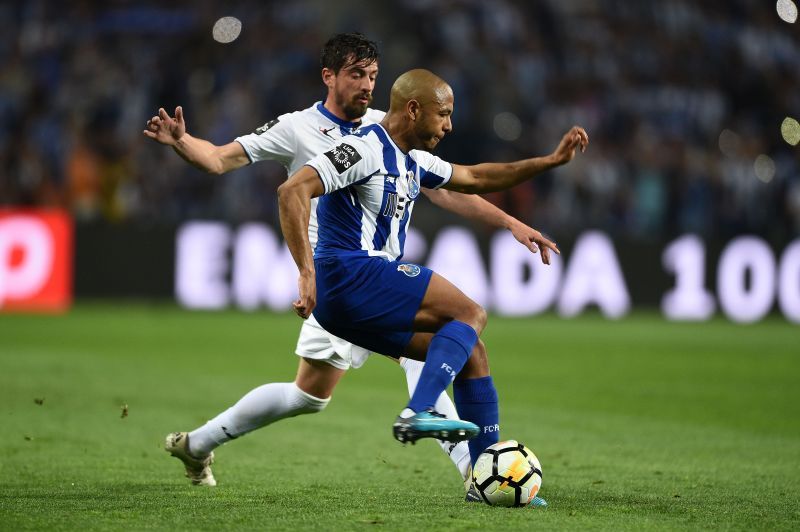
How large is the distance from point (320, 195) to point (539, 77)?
663 inches

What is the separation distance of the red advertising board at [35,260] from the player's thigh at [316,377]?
1234cm

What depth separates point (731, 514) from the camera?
505 centimetres

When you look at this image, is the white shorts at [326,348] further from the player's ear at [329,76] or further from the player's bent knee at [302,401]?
the player's ear at [329,76]

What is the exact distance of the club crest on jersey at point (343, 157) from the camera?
509cm

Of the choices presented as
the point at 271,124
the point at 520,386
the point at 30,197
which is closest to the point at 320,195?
the point at 271,124

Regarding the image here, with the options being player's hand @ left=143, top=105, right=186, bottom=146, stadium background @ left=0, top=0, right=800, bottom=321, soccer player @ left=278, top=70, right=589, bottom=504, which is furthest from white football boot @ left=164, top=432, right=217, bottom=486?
stadium background @ left=0, top=0, right=800, bottom=321

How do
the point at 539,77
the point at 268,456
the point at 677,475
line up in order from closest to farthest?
1. the point at 677,475
2. the point at 268,456
3. the point at 539,77

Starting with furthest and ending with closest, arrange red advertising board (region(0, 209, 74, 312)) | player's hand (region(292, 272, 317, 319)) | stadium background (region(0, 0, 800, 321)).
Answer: stadium background (region(0, 0, 800, 321)), red advertising board (region(0, 209, 74, 312)), player's hand (region(292, 272, 317, 319))

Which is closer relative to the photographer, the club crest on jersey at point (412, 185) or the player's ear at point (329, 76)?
the club crest on jersey at point (412, 185)

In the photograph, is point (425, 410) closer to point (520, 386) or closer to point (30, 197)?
point (520, 386)

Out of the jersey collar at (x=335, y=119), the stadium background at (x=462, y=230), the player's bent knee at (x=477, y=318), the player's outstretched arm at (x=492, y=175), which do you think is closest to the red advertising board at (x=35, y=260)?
the stadium background at (x=462, y=230)

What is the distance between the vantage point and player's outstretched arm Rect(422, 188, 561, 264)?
5613mm

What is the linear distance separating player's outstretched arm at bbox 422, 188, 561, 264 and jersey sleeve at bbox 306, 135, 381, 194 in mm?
716

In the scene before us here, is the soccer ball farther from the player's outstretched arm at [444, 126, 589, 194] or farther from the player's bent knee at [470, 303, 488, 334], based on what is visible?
the player's outstretched arm at [444, 126, 589, 194]
